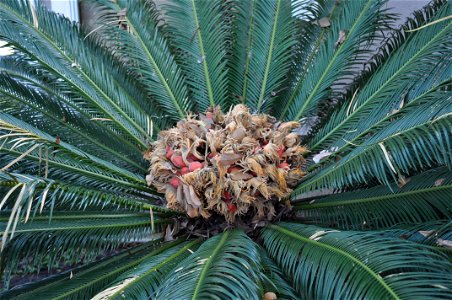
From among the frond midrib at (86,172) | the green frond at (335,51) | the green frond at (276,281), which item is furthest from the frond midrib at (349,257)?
the green frond at (335,51)

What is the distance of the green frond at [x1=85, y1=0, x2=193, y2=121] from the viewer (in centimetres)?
258

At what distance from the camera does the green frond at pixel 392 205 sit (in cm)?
175

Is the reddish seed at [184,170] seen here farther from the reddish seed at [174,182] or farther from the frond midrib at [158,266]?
the frond midrib at [158,266]

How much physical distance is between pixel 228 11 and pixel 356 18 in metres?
0.68

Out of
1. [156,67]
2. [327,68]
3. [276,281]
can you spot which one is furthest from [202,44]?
[276,281]

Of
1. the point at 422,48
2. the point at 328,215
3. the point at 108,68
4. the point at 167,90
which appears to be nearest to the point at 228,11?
the point at 167,90

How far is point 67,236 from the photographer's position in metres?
1.83

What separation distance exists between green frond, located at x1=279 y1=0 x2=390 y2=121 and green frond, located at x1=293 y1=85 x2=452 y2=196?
0.62m

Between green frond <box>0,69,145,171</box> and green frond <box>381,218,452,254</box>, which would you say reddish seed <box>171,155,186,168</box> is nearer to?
green frond <box>0,69,145,171</box>

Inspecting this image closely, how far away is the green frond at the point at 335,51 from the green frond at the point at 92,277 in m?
1.01

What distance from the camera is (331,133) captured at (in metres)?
2.33

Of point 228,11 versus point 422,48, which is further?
point 228,11

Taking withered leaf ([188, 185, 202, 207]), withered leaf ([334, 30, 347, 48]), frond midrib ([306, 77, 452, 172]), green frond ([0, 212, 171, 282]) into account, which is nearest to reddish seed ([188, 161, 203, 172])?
withered leaf ([188, 185, 202, 207])

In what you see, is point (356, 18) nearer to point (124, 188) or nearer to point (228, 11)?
point (228, 11)
